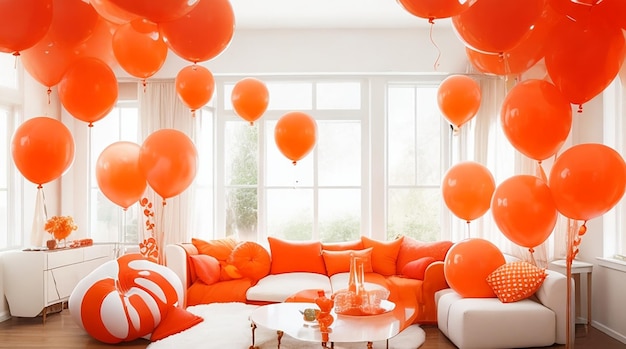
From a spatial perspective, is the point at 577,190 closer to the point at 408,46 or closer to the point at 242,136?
the point at 408,46

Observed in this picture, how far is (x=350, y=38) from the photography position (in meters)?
6.41

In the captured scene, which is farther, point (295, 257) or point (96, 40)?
point (295, 257)

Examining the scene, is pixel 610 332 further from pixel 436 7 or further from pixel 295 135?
pixel 436 7

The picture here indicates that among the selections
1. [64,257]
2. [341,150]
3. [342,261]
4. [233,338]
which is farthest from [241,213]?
[233,338]

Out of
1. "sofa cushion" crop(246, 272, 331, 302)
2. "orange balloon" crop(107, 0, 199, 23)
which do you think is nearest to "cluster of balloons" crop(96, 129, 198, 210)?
"orange balloon" crop(107, 0, 199, 23)

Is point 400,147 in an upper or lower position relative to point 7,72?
lower

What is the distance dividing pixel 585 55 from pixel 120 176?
2667 mm

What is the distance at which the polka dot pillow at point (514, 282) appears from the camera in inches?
173

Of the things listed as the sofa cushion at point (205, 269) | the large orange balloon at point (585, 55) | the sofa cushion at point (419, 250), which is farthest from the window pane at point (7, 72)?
the large orange balloon at point (585, 55)

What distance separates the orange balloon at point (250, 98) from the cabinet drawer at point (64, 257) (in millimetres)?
2296

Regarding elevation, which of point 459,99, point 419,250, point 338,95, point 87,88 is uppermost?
point 338,95

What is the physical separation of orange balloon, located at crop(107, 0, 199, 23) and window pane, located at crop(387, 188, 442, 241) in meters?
4.91

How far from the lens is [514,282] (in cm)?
440

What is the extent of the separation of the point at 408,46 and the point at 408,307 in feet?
10.5
